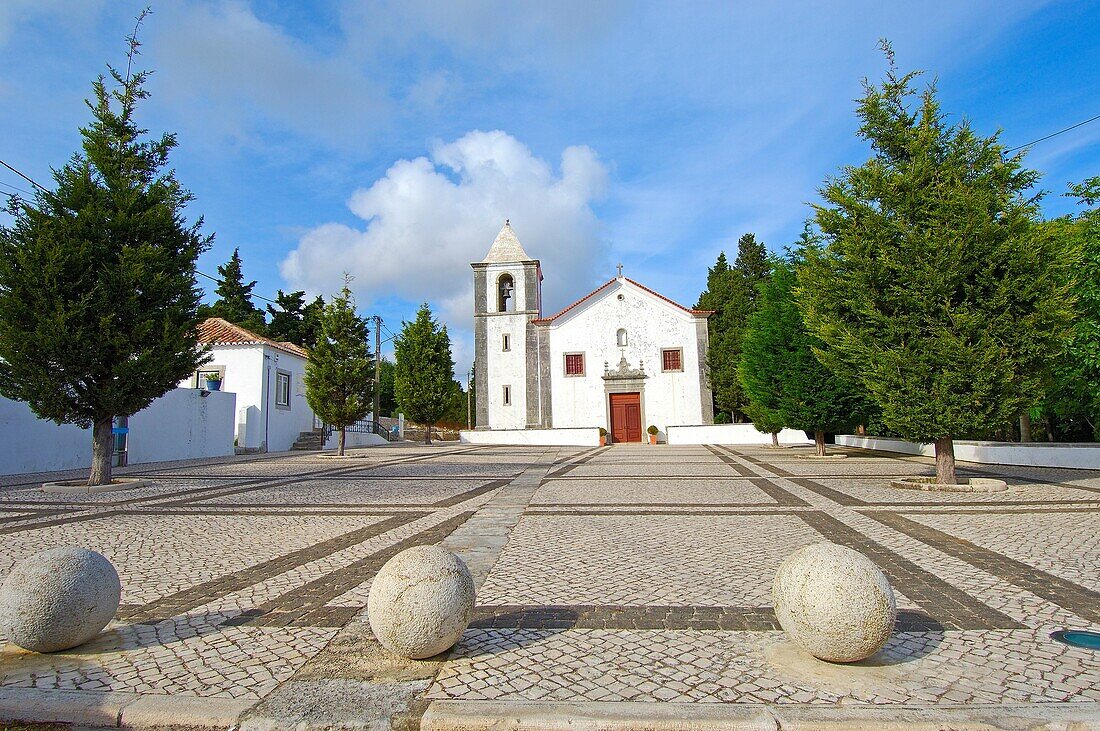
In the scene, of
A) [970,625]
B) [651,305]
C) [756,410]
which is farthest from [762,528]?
[651,305]

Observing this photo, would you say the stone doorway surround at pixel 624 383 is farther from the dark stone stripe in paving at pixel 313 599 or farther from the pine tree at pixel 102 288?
the dark stone stripe in paving at pixel 313 599

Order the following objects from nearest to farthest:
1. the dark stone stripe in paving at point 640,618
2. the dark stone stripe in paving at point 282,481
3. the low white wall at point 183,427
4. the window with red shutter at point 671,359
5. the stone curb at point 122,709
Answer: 1. the stone curb at point 122,709
2. the dark stone stripe in paving at point 640,618
3. the dark stone stripe in paving at point 282,481
4. the low white wall at point 183,427
5. the window with red shutter at point 671,359

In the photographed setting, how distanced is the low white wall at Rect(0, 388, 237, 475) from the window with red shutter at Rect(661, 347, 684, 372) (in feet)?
72.9

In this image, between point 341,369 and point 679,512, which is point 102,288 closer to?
point 341,369

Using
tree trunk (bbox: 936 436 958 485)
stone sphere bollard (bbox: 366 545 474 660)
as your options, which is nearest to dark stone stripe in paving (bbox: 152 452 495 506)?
stone sphere bollard (bbox: 366 545 474 660)

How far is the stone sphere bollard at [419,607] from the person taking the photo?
334 centimetres

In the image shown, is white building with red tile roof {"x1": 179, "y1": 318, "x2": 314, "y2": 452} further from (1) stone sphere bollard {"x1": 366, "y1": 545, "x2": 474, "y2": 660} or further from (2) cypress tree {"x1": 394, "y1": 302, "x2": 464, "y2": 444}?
(1) stone sphere bollard {"x1": 366, "y1": 545, "x2": 474, "y2": 660}

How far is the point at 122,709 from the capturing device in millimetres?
2918

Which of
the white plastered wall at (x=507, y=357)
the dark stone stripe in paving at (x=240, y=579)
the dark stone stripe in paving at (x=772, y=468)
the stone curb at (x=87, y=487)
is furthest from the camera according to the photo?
the white plastered wall at (x=507, y=357)

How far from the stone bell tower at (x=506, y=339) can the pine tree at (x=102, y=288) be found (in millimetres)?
24032

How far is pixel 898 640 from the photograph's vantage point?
3771 millimetres

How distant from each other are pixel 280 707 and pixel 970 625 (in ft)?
13.4

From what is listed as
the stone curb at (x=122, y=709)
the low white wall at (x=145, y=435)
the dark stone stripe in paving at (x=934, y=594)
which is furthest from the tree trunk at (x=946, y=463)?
the low white wall at (x=145, y=435)

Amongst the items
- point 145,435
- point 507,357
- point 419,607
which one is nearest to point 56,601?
point 419,607
